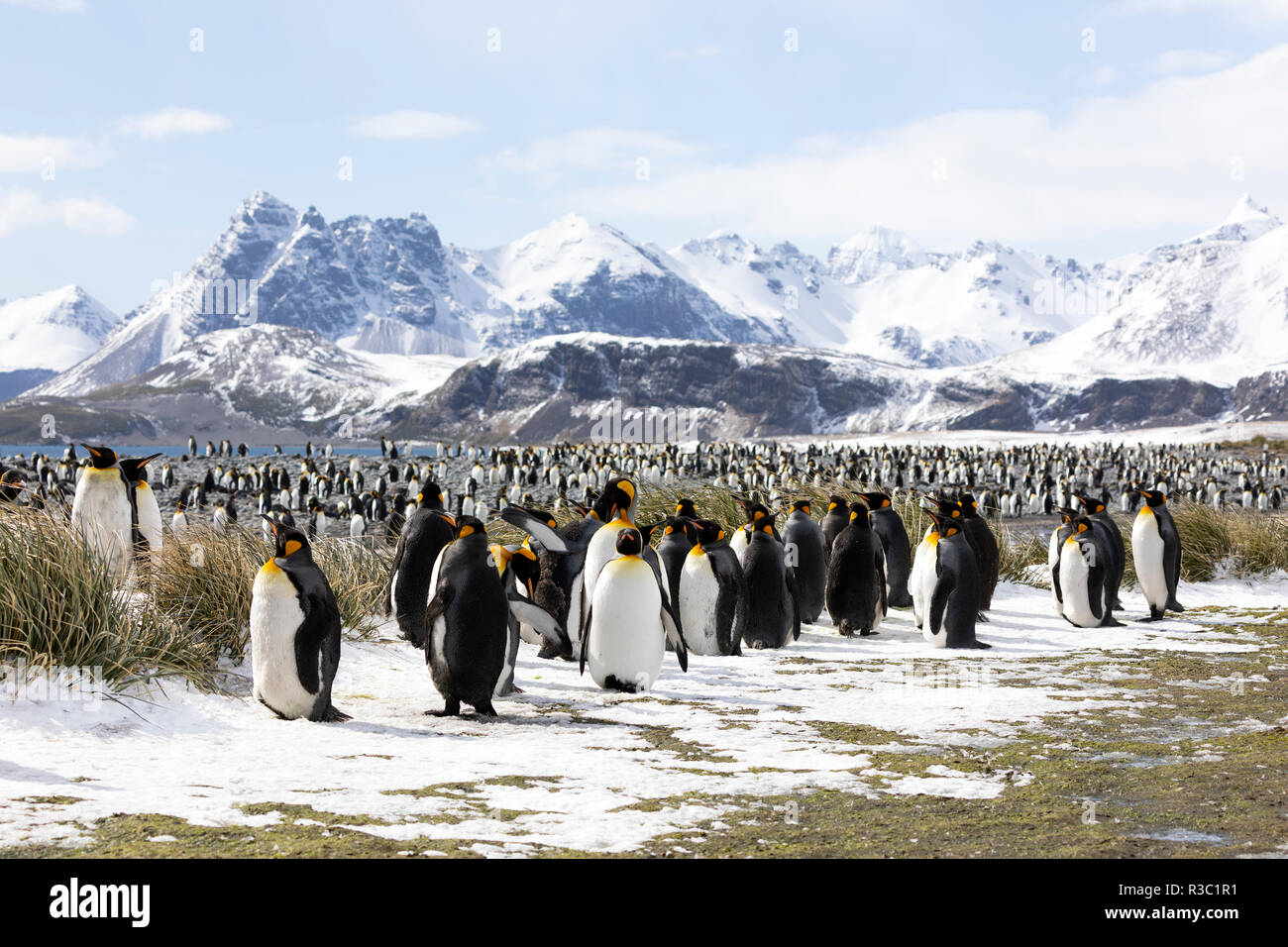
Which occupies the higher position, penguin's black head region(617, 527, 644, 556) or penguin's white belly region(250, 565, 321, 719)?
penguin's black head region(617, 527, 644, 556)

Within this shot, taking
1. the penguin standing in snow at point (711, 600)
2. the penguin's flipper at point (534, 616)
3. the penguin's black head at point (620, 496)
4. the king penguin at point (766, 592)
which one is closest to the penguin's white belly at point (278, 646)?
the penguin's flipper at point (534, 616)

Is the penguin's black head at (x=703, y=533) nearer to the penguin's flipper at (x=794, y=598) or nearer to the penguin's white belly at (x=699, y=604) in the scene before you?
the penguin's white belly at (x=699, y=604)

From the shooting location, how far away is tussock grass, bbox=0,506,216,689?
6316 mm

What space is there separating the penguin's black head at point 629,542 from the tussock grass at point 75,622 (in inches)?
105

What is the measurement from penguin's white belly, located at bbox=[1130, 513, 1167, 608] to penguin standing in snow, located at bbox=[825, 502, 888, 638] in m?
A: 2.82

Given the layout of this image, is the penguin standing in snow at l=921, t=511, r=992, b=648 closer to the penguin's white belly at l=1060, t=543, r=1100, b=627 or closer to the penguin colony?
the penguin colony

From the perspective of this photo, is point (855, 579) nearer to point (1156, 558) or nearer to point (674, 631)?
point (674, 631)

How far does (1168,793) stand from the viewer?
4.94 metres

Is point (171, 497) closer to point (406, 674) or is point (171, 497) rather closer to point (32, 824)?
point (406, 674)

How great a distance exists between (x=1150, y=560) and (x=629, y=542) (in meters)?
6.27

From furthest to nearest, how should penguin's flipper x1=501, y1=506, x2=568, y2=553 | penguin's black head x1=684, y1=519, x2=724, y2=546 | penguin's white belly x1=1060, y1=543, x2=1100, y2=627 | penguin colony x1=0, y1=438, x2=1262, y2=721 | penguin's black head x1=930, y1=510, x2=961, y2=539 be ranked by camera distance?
1. penguin's white belly x1=1060, y1=543, x2=1100, y2=627
2. penguin's black head x1=930, y1=510, x2=961, y2=539
3. penguin's black head x1=684, y1=519, x2=724, y2=546
4. penguin's flipper x1=501, y1=506, x2=568, y2=553
5. penguin colony x1=0, y1=438, x2=1262, y2=721

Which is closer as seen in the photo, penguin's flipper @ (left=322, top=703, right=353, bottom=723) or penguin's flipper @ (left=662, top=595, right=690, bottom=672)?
penguin's flipper @ (left=322, top=703, right=353, bottom=723)

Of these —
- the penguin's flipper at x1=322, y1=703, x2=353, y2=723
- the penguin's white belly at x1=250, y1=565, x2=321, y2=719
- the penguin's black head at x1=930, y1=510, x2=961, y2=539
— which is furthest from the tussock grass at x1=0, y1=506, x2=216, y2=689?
the penguin's black head at x1=930, y1=510, x2=961, y2=539
